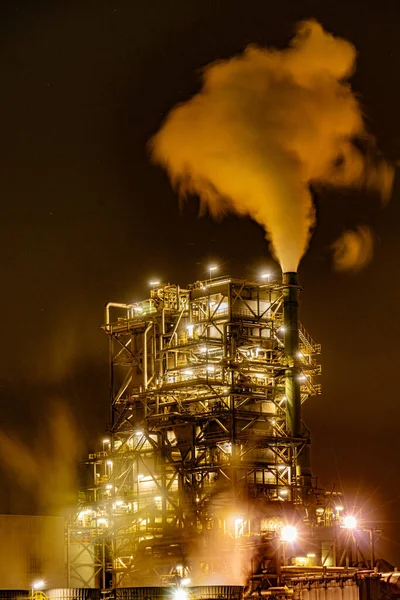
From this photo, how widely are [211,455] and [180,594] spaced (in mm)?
13444

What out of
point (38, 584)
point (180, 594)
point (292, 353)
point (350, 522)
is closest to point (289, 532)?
point (350, 522)

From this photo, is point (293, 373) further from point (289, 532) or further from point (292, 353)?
point (289, 532)

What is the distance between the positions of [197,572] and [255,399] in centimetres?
947

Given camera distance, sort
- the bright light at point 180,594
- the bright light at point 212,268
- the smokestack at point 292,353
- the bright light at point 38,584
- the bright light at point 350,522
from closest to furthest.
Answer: the bright light at point 180,594 → the bright light at point 38,584 → the bright light at point 350,522 → the smokestack at point 292,353 → the bright light at point 212,268

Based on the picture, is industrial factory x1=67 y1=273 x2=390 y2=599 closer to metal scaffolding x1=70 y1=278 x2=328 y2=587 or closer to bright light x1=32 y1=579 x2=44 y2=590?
metal scaffolding x1=70 y1=278 x2=328 y2=587

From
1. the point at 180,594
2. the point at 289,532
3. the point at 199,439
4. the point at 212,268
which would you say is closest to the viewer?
the point at 180,594

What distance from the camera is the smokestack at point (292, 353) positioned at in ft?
202

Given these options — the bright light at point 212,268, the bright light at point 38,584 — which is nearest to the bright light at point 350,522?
the bright light at point 212,268

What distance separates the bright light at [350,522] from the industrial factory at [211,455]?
52mm

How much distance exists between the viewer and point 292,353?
2436 inches

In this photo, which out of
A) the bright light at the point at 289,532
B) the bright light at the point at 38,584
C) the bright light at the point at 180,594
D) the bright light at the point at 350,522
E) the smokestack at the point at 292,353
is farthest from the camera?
the smokestack at the point at 292,353

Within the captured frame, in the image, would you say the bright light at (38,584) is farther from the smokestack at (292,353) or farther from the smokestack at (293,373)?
the smokestack at (292,353)

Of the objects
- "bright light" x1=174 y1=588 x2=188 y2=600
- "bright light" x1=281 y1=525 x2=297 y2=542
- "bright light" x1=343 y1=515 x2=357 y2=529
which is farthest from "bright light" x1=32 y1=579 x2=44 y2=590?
"bright light" x1=343 y1=515 x2=357 y2=529

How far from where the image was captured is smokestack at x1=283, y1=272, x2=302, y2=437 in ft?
202
